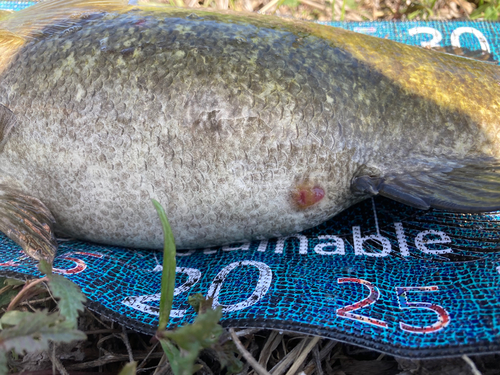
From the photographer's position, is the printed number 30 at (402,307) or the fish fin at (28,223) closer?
the printed number 30 at (402,307)

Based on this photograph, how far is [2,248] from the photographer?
1.81m

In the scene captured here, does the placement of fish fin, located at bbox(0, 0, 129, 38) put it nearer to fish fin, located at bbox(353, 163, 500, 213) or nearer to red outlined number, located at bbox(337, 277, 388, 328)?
fish fin, located at bbox(353, 163, 500, 213)

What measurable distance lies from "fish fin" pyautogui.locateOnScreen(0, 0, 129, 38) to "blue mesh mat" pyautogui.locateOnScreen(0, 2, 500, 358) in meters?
0.88

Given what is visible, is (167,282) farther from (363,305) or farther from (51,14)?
(51,14)

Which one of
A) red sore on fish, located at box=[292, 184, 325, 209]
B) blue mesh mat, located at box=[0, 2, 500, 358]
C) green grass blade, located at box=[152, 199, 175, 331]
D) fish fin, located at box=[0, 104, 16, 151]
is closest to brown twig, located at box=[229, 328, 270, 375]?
blue mesh mat, located at box=[0, 2, 500, 358]

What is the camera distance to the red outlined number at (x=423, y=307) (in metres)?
1.26

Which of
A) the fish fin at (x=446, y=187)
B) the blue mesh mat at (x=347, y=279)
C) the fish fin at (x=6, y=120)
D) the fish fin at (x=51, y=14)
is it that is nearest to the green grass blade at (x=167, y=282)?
the blue mesh mat at (x=347, y=279)

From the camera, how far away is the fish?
162 centimetres

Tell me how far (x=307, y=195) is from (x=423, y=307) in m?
0.58

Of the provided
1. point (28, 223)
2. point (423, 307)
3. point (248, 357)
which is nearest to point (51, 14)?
point (28, 223)

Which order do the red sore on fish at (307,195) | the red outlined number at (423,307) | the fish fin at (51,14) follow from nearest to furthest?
1. the red outlined number at (423,307)
2. the red sore on fish at (307,195)
3. the fish fin at (51,14)

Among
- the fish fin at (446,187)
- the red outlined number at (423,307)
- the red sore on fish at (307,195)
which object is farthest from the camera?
the red sore on fish at (307,195)

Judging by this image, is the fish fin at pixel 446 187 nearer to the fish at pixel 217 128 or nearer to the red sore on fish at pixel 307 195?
the fish at pixel 217 128

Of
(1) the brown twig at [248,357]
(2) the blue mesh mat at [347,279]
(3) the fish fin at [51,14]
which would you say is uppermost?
(3) the fish fin at [51,14]
